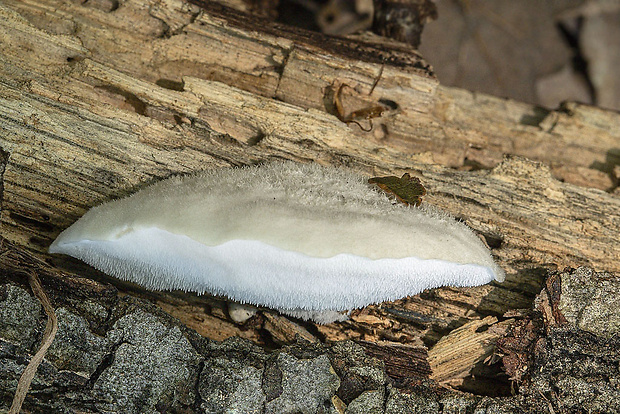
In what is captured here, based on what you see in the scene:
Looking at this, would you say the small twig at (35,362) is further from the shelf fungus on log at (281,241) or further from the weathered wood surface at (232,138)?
the shelf fungus on log at (281,241)

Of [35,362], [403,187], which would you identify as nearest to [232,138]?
[403,187]

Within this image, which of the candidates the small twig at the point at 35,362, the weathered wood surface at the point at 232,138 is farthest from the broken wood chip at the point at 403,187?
the small twig at the point at 35,362

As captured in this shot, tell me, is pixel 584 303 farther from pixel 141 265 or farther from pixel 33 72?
pixel 33 72

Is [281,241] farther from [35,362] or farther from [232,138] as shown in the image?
[35,362]

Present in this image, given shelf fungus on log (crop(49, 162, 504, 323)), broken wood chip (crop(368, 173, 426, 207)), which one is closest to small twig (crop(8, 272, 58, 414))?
shelf fungus on log (crop(49, 162, 504, 323))

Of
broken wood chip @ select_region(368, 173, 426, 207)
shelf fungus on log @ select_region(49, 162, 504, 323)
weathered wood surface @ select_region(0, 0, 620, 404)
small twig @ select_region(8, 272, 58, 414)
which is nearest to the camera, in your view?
shelf fungus on log @ select_region(49, 162, 504, 323)

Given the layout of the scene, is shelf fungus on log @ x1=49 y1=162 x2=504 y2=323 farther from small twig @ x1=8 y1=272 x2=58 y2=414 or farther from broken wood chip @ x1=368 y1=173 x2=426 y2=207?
small twig @ x1=8 y1=272 x2=58 y2=414

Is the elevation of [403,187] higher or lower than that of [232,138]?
higher
